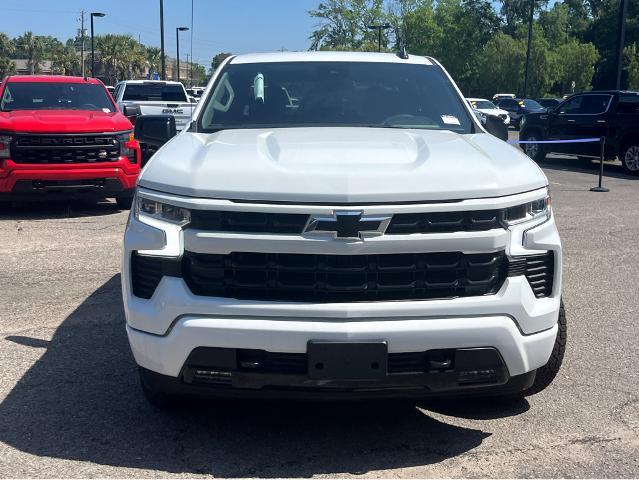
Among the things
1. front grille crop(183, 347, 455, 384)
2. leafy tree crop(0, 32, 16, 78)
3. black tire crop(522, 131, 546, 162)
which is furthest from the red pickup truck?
leafy tree crop(0, 32, 16, 78)

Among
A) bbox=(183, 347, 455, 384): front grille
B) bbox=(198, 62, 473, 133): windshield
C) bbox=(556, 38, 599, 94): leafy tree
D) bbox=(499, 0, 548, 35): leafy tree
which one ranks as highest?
bbox=(499, 0, 548, 35): leafy tree

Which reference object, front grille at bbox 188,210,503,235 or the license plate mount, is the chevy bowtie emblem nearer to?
front grille at bbox 188,210,503,235

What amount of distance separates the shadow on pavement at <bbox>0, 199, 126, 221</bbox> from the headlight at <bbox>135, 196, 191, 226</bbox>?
22.9 ft

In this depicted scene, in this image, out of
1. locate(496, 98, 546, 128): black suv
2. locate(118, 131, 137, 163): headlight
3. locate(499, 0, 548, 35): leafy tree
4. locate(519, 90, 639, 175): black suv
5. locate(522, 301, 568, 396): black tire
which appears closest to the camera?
locate(522, 301, 568, 396): black tire

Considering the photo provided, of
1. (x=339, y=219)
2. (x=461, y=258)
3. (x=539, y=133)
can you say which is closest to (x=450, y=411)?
(x=461, y=258)

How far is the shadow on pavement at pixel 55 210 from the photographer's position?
1005cm

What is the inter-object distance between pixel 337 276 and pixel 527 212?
0.91 metres

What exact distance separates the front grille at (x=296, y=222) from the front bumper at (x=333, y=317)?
0.04 metres

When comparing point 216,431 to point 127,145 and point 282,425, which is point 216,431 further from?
point 127,145

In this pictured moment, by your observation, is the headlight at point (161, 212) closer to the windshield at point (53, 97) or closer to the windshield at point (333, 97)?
the windshield at point (333, 97)

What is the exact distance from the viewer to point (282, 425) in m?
3.85

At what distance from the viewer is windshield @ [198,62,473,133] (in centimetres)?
464

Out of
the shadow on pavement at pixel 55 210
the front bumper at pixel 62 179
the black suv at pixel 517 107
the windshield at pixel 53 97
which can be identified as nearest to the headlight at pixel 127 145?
the front bumper at pixel 62 179

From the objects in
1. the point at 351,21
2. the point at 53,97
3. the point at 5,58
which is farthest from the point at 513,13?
the point at 53,97
